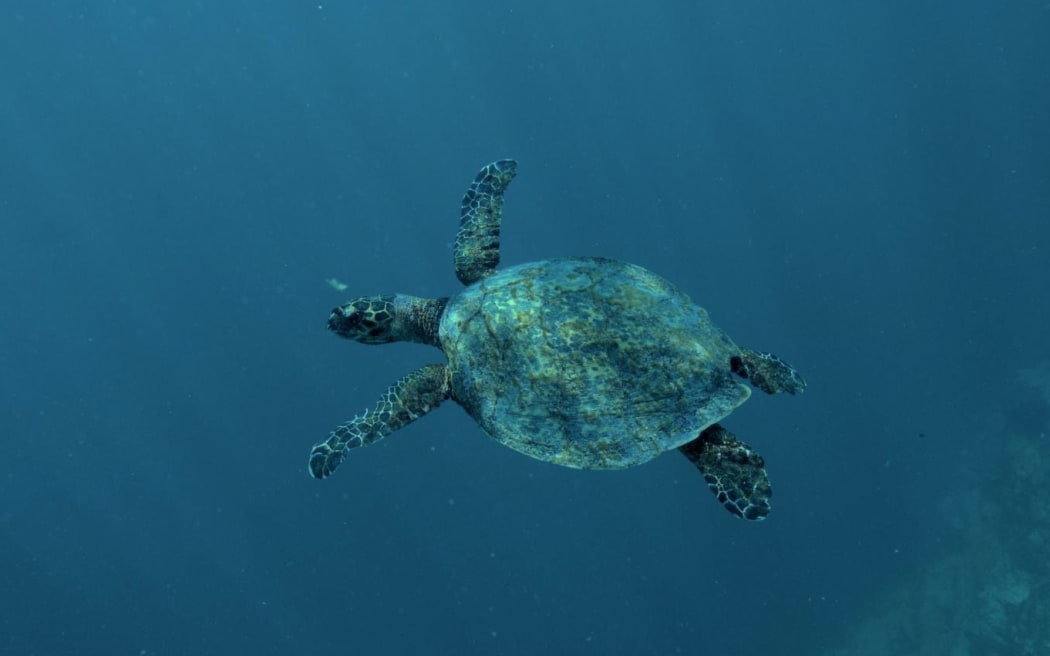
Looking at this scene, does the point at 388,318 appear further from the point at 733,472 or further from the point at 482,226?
the point at 733,472

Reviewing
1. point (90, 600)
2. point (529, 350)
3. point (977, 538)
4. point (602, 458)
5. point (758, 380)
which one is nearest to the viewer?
point (602, 458)

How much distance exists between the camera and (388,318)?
24.8 feet

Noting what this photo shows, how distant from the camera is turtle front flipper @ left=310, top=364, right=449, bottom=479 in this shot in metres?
6.40

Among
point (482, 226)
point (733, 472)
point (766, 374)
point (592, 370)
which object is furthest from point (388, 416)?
point (766, 374)

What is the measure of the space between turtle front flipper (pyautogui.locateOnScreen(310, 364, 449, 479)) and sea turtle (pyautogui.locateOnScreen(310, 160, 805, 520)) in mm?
11

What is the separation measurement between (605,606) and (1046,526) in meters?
11.1

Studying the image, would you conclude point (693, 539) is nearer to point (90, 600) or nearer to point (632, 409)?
point (632, 409)

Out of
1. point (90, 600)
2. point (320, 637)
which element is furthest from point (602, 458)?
point (90, 600)

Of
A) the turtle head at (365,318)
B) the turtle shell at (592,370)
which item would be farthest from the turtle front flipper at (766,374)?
the turtle head at (365,318)

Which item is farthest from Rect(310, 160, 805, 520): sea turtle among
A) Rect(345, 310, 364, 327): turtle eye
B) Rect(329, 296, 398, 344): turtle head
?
Rect(345, 310, 364, 327): turtle eye

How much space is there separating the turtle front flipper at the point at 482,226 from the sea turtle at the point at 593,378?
1.14 meters

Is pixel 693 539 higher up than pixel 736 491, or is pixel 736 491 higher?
pixel 736 491

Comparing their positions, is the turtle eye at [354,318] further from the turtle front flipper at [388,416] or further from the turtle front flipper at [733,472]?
the turtle front flipper at [733,472]

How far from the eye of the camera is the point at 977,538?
1803 cm
